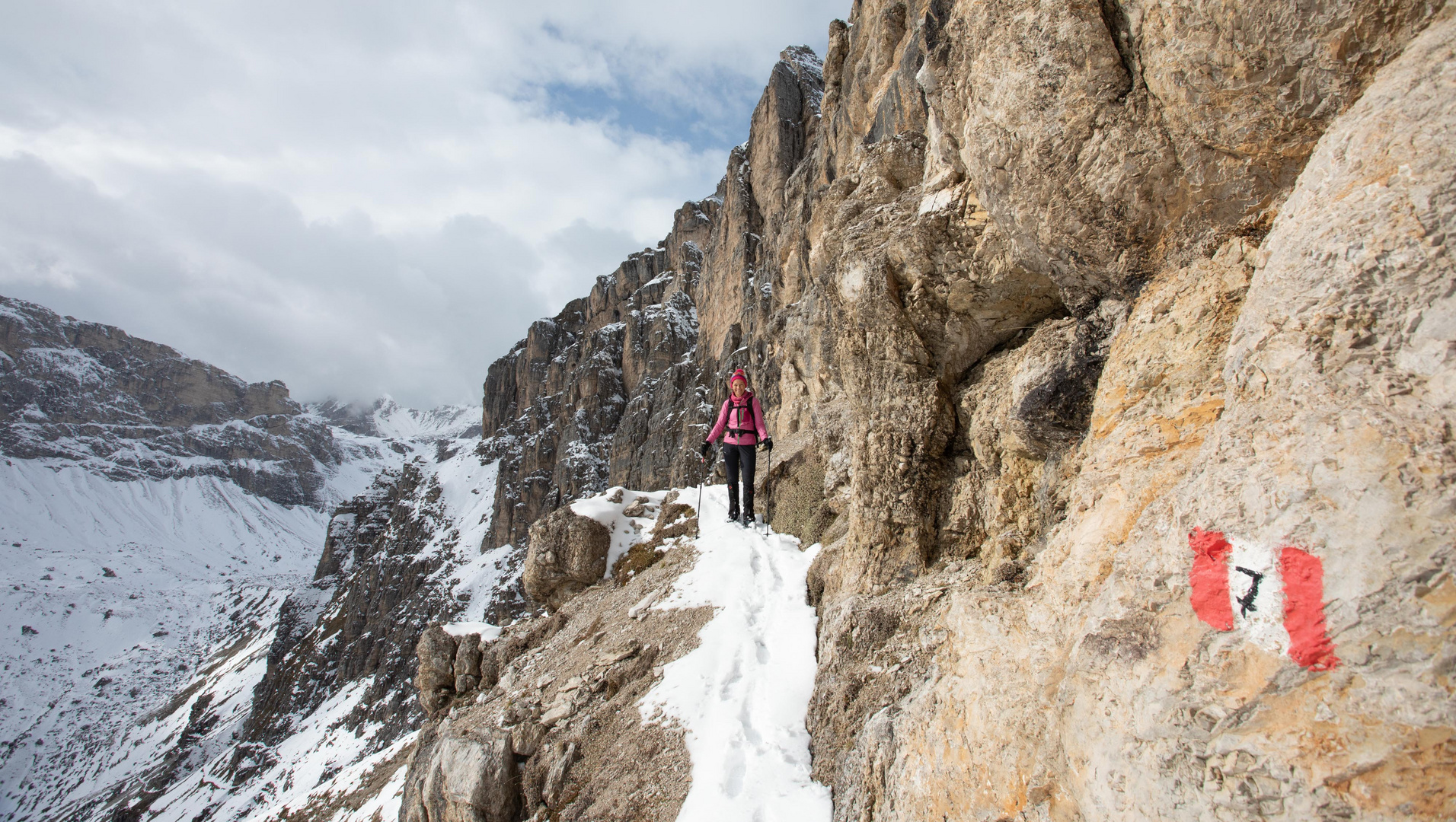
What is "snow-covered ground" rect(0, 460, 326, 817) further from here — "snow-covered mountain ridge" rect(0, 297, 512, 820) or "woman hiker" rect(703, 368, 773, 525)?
"woman hiker" rect(703, 368, 773, 525)

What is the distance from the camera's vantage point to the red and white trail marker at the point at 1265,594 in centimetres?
213

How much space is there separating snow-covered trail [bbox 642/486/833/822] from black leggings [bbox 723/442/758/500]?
1211 millimetres

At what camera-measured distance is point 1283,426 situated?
7.99 feet

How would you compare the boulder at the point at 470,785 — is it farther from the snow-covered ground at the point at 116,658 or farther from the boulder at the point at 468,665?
the snow-covered ground at the point at 116,658

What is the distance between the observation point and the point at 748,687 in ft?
23.0

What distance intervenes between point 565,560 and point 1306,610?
1352 cm

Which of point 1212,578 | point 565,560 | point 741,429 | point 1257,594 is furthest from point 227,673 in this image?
point 1257,594

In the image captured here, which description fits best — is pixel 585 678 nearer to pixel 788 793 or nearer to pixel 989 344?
pixel 788 793

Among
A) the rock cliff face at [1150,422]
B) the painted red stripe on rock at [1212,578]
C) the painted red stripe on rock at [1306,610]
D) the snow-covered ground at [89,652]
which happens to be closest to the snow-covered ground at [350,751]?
the rock cliff face at [1150,422]

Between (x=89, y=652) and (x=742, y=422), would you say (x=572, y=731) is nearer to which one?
(x=742, y=422)

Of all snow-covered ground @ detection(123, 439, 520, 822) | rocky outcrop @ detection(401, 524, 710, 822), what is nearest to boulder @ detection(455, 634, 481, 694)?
rocky outcrop @ detection(401, 524, 710, 822)

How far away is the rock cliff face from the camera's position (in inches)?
81.7

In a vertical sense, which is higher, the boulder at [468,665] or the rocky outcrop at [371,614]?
the boulder at [468,665]

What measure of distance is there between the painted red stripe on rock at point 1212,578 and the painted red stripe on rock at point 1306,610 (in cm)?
22
